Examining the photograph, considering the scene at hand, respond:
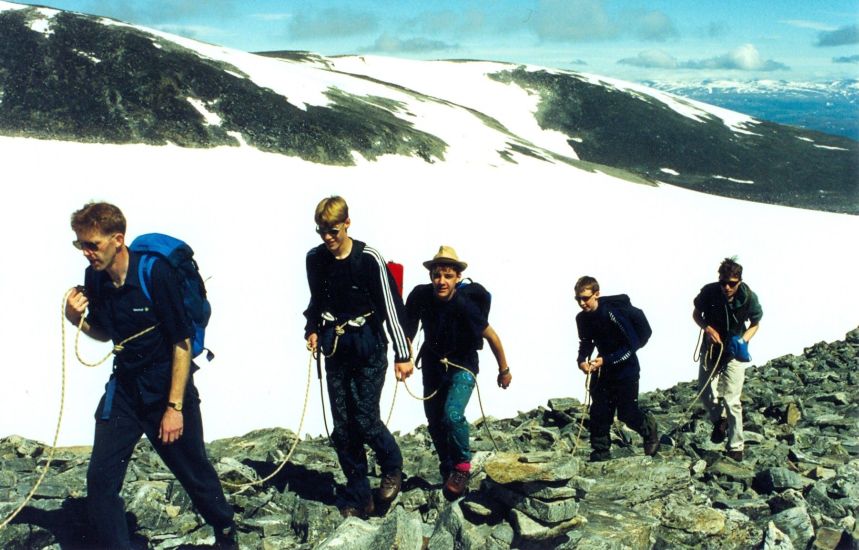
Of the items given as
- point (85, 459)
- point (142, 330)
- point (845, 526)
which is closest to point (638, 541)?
point (845, 526)

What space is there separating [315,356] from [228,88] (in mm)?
27200

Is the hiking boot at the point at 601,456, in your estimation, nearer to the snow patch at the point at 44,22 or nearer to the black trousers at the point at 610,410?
the black trousers at the point at 610,410

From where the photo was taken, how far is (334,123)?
32.4 m

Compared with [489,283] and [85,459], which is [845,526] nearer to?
[85,459]

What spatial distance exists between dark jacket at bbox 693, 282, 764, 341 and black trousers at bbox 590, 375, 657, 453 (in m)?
1.47

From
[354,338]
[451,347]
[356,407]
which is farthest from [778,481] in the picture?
[354,338]

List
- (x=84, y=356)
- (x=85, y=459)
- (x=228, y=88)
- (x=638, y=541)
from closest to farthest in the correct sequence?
(x=638, y=541) < (x=85, y=459) < (x=84, y=356) < (x=228, y=88)

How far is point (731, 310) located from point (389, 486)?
5.02 meters

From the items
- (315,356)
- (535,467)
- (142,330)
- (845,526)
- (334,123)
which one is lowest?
(845,526)

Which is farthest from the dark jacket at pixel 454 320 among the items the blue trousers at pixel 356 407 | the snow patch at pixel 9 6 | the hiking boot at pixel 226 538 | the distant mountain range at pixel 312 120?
the snow patch at pixel 9 6

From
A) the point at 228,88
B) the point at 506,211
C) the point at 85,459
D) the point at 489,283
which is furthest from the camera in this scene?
the point at 228,88

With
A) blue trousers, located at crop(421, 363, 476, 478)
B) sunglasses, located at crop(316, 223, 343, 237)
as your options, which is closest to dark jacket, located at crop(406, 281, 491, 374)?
blue trousers, located at crop(421, 363, 476, 478)

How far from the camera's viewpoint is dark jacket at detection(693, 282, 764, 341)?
949 cm

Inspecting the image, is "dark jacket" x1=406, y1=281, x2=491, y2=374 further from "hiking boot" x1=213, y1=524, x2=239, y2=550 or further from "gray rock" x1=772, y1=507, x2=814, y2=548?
"gray rock" x1=772, y1=507, x2=814, y2=548
